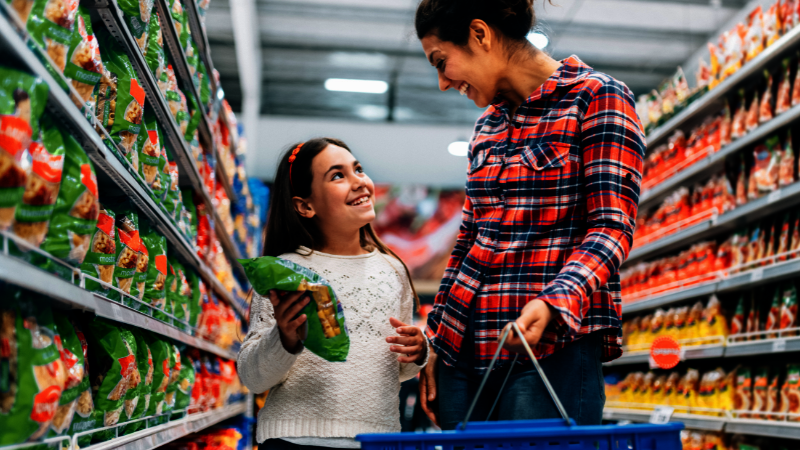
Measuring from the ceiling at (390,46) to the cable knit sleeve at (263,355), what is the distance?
4990mm

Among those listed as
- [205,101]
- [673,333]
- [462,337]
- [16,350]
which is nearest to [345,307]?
[462,337]

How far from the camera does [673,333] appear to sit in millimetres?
3707

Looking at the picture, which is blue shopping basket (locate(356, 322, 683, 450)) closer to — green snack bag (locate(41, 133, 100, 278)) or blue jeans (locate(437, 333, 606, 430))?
blue jeans (locate(437, 333, 606, 430))

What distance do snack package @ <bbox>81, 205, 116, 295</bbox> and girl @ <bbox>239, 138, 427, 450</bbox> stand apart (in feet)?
1.17

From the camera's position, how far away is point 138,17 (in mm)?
1712

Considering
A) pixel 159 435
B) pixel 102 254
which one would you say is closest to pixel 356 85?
pixel 159 435

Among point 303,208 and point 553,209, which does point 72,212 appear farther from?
point 553,209

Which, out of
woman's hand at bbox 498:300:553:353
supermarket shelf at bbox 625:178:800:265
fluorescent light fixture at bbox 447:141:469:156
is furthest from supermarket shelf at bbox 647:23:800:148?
fluorescent light fixture at bbox 447:141:469:156

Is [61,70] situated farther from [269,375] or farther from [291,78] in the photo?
[291,78]

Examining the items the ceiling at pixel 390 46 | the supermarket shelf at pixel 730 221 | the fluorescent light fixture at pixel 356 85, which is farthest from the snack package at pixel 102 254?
the fluorescent light fixture at pixel 356 85

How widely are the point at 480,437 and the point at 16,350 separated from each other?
2.40ft

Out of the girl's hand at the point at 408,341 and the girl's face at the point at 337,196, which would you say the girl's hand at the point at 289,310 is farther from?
the girl's face at the point at 337,196

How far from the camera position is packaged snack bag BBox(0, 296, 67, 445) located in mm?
996

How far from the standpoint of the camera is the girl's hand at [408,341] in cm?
156
